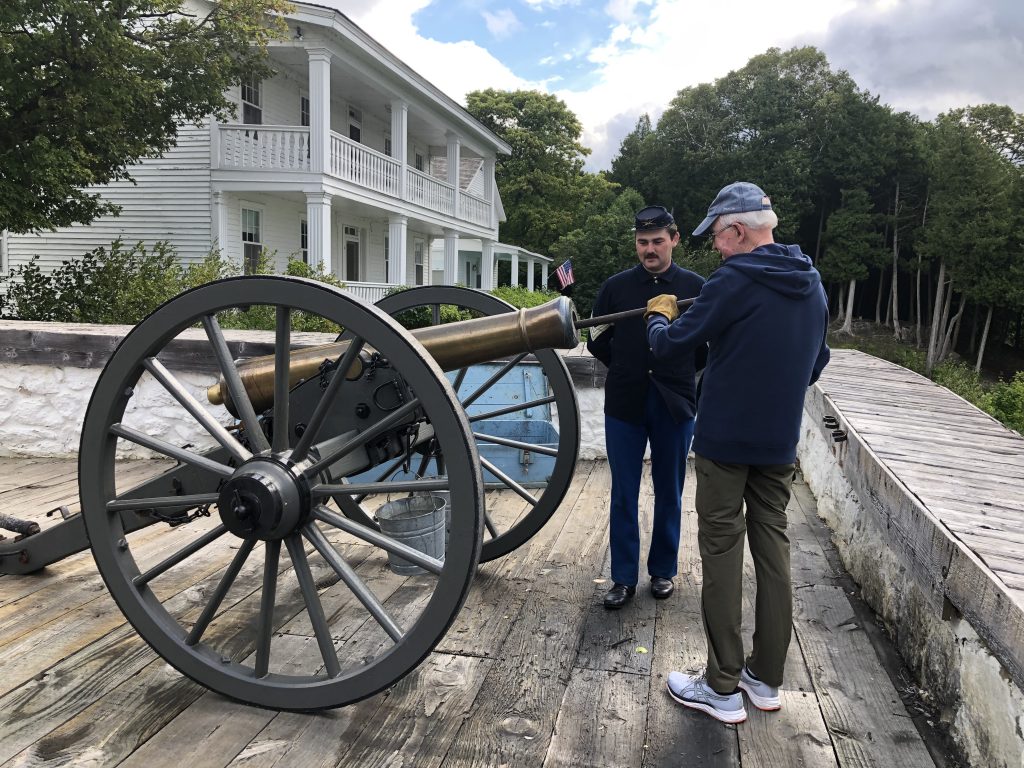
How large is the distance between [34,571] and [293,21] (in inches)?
506

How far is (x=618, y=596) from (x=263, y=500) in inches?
63.7

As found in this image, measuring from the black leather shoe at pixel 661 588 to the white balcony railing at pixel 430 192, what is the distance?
16.2m

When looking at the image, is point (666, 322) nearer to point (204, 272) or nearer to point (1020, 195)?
point (204, 272)

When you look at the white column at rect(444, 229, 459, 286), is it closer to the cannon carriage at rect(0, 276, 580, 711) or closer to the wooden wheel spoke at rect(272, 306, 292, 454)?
the cannon carriage at rect(0, 276, 580, 711)

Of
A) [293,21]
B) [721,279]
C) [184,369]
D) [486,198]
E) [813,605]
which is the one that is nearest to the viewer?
A: [721,279]

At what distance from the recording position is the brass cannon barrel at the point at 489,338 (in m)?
2.54

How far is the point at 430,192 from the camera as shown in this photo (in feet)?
65.9

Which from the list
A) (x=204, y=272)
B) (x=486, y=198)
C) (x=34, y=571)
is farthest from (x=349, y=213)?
(x=34, y=571)

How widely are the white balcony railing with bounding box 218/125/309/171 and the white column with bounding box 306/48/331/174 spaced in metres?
0.25

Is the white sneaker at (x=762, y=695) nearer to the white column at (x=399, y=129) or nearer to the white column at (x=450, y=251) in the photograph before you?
the white column at (x=399, y=129)

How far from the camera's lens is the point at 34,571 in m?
3.34

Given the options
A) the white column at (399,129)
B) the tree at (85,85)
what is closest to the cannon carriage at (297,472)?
the tree at (85,85)

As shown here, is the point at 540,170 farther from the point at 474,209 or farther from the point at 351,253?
the point at 351,253

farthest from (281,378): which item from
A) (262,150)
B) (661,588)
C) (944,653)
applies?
(262,150)
